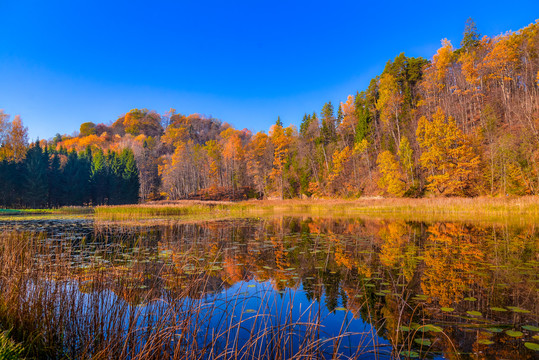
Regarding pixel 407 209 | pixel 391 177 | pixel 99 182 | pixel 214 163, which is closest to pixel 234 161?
pixel 214 163

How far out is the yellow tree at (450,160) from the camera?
3108 cm

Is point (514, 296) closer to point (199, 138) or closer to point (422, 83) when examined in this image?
point (422, 83)

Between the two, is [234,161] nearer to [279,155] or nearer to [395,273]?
[279,155]

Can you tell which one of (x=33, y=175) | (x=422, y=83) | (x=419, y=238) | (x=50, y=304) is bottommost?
(x=419, y=238)

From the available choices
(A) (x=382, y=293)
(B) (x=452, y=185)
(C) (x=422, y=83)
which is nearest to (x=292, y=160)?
(C) (x=422, y=83)

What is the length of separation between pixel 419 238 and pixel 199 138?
283ft

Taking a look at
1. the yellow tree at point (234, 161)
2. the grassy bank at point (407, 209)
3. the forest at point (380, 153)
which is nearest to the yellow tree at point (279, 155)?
the forest at point (380, 153)

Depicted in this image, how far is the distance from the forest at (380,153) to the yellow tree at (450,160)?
0.48 ft

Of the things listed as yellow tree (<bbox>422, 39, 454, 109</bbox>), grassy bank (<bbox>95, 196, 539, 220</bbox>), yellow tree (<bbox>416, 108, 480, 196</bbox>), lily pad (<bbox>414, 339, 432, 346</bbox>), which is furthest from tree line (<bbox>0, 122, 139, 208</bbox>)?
yellow tree (<bbox>422, 39, 454, 109</bbox>)

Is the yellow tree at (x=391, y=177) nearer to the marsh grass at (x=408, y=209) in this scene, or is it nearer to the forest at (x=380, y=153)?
the forest at (x=380, y=153)

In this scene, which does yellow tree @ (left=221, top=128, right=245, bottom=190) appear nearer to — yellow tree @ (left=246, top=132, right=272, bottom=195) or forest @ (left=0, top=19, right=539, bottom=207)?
forest @ (left=0, top=19, right=539, bottom=207)

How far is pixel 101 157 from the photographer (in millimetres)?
53312

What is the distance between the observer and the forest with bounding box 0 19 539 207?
31.5 m

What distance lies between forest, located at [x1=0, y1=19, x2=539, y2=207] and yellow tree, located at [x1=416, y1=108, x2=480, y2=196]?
15cm
